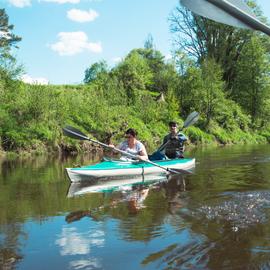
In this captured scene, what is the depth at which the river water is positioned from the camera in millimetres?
4594

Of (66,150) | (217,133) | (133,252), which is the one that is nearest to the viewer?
(133,252)

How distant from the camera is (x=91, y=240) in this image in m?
5.37

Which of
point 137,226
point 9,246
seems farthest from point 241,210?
point 9,246

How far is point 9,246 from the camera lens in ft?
16.8

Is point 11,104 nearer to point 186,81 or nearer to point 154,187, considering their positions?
point 154,187

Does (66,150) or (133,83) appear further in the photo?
(133,83)

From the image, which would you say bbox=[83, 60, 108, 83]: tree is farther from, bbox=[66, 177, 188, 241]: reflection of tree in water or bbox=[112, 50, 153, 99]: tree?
bbox=[66, 177, 188, 241]: reflection of tree in water

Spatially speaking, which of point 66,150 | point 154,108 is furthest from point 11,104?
point 154,108

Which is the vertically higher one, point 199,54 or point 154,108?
point 199,54

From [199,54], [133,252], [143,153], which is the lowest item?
[133,252]

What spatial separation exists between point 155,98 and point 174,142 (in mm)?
23681

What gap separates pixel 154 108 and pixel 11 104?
38.8 feet

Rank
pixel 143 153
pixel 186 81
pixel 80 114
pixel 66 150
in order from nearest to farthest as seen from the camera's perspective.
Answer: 1. pixel 143 153
2. pixel 66 150
3. pixel 80 114
4. pixel 186 81

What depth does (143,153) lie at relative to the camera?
11.8 m
